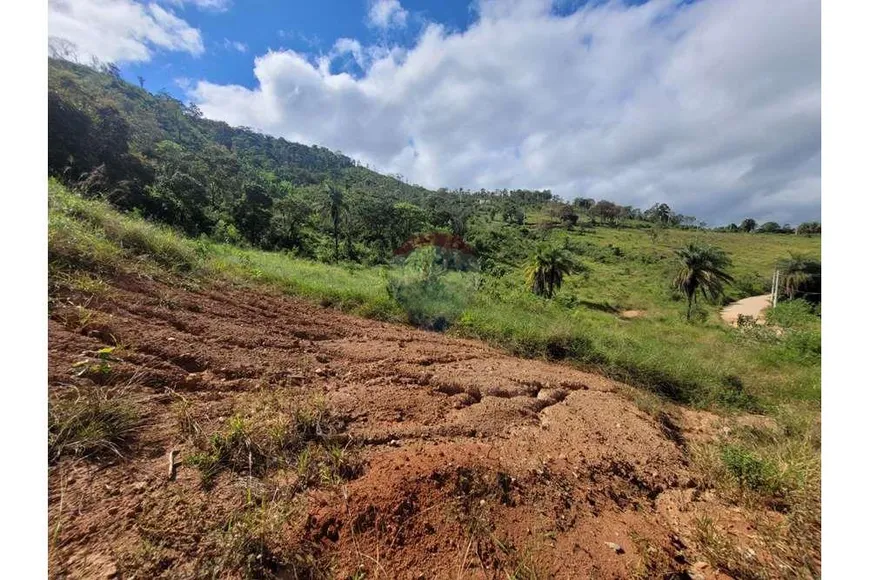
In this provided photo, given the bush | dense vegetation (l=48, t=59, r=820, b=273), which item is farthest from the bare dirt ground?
dense vegetation (l=48, t=59, r=820, b=273)

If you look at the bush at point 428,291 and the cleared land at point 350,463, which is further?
the bush at point 428,291

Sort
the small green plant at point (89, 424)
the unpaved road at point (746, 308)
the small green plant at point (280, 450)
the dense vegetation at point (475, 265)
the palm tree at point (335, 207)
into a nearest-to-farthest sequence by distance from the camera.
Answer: the small green plant at point (89, 424) → the small green plant at point (280, 450) → the dense vegetation at point (475, 265) → the unpaved road at point (746, 308) → the palm tree at point (335, 207)

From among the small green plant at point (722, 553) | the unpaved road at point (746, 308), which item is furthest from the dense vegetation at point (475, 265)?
the unpaved road at point (746, 308)

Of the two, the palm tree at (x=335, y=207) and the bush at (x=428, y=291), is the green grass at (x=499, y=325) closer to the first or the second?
the bush at (x=428, y=291)

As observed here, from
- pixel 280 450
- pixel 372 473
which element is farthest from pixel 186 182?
pixel 372 473

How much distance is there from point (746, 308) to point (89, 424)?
40.7 metres

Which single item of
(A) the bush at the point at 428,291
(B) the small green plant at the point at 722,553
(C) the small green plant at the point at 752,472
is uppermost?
(A) the bush at the point at 428,291

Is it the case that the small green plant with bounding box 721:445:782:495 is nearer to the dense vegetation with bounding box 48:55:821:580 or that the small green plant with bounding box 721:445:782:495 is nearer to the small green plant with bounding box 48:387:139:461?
the dense vegetation with bounding box 48:55:821:580

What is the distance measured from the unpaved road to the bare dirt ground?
96.0 ft

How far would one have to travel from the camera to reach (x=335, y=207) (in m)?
37.8

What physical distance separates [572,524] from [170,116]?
76.6 metres

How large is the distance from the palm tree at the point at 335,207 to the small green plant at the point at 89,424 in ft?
116

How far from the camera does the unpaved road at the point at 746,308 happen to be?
90.1ft

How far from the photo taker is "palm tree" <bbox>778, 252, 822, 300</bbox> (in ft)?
97.1
